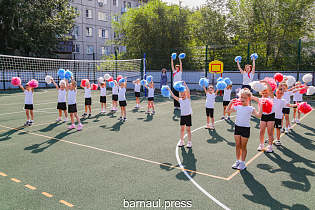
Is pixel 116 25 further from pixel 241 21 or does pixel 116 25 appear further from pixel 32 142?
pixel 32 142

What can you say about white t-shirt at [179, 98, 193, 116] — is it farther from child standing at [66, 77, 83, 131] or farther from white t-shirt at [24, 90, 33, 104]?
white t-shirt at [24, 90, 33, 104]

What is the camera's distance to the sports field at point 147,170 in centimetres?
431

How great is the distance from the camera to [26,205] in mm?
4152

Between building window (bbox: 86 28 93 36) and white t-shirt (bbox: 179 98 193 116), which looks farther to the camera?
building window (bbox: 86 28 93 36)

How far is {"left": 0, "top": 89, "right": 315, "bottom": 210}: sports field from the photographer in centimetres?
431

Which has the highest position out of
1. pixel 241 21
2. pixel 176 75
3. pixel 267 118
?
pixel 241 21

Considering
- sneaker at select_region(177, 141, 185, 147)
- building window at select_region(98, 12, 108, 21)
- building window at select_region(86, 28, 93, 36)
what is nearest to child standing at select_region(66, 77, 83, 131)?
sneaker at select_region(177, 141, 185, 147)

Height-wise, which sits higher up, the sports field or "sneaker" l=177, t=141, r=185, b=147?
"sneaker" l=177, t=141, r=185, b=147

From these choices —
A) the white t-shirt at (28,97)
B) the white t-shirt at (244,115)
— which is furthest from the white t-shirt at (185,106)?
the white t-shirt at (28,97)

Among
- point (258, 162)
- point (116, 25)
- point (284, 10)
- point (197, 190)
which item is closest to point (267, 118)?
point (258, 162)

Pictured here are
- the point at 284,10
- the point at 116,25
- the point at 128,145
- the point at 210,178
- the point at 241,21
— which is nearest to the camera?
the point at 210,178

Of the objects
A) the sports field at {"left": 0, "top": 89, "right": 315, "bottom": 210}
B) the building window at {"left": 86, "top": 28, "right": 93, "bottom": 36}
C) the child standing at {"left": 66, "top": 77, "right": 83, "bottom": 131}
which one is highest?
the building window at {"left": 86, "top": 28, "right": 93, "bottom": 36}

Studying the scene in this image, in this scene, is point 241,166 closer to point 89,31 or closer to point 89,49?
A: point 89,49

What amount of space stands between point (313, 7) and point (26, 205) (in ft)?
84.9
